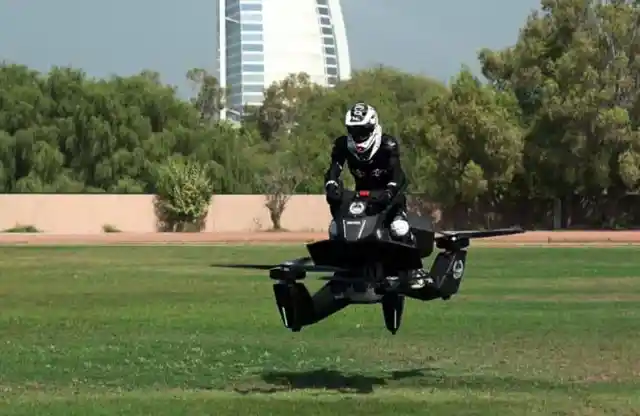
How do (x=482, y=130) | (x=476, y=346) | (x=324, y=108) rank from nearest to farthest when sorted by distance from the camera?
(x=476, y=346), (x=482, y=130), (x=324, y=108)

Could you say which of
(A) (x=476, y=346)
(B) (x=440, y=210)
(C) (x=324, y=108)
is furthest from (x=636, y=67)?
(A) (x=476, y=346)

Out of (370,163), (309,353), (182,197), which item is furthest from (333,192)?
(182,197)

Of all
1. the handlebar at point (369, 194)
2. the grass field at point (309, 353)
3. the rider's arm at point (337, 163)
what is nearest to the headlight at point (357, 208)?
the handlebar at point (369, 194)

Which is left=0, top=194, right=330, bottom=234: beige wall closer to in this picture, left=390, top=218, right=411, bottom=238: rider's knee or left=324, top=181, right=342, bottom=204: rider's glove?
left=324, top=181, right=342, bottom=204: rider's glove

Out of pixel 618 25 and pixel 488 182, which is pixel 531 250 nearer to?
pixel 488 182

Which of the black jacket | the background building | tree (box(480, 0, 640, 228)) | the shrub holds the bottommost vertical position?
the shrub

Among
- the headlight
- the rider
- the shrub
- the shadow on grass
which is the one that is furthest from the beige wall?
the headlight

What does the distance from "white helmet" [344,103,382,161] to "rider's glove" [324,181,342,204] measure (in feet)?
1.32

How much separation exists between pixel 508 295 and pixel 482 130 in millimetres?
37447

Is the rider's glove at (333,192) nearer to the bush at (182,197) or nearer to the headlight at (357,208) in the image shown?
the headlight at (357,208)

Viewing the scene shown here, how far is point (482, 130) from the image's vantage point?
60344 mm

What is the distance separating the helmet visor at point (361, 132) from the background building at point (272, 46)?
154849 millimetres

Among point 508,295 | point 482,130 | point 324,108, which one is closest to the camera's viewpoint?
A: point 508,295

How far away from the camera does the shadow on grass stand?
11.5 meters
